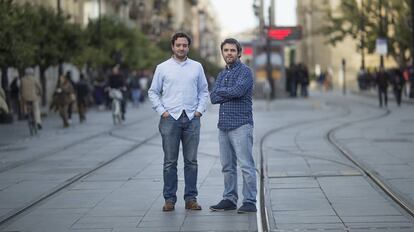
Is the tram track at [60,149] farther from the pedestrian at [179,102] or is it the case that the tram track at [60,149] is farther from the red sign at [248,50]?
the red sign at [248,50]

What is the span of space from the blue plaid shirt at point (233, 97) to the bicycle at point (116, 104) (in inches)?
782

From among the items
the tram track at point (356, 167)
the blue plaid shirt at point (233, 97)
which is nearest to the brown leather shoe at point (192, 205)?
the tram track at point (356, 167)

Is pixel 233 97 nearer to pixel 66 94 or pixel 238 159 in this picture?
pixel 238 159

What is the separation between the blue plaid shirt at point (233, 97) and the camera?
32.0 feet

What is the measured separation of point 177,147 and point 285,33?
40.8m

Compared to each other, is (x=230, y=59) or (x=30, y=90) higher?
(x=230, y=59)

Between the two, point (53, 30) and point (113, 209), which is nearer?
point (113, 209)

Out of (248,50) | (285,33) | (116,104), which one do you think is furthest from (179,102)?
(248,50)

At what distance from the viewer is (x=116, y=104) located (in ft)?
97.3

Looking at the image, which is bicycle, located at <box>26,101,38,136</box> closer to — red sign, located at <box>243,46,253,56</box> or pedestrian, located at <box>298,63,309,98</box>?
pedestrian, located at <box>298,63,309,98</box>

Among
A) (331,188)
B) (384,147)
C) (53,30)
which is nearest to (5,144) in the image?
(384,147)

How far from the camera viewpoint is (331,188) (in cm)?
1190

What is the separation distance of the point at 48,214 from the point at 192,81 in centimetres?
208

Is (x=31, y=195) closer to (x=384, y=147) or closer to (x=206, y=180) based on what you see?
(x=206, y=180)
